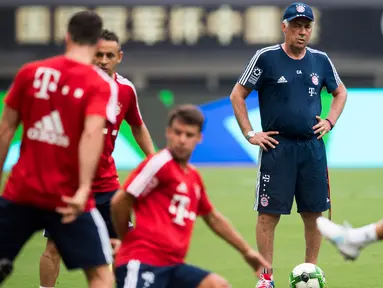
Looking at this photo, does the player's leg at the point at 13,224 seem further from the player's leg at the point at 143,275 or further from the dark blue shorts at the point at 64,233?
the player's leg at the point at 143,275

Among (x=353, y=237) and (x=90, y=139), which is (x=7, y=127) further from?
(x=353, y=237)

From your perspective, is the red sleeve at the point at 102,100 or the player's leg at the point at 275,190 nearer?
the red sleeve at the point at 102,100

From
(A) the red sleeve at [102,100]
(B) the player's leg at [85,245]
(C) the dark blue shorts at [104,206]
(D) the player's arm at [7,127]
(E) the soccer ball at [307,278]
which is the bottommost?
(E) the soccer ball at [307,278]

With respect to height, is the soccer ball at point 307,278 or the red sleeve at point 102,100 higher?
the red sleeve at point 102,100

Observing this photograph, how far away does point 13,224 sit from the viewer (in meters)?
6.57

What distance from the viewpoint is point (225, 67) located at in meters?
28.0

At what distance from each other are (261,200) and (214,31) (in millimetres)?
18874

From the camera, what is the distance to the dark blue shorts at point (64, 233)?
6.54 m

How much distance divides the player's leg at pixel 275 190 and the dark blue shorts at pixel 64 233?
2739 mm

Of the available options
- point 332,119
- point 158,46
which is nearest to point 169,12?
point 158,46

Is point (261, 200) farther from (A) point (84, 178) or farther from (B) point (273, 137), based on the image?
(A) point (84, 178)

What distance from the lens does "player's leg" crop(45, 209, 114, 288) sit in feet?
21.4

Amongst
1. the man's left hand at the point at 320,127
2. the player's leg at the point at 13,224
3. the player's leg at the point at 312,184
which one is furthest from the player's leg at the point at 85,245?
the man's left hand at the point at 320,127

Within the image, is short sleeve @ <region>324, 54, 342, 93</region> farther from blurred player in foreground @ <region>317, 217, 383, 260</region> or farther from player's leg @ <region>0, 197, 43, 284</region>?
player's leg @ <region>0, 197, 43, 284</region>
